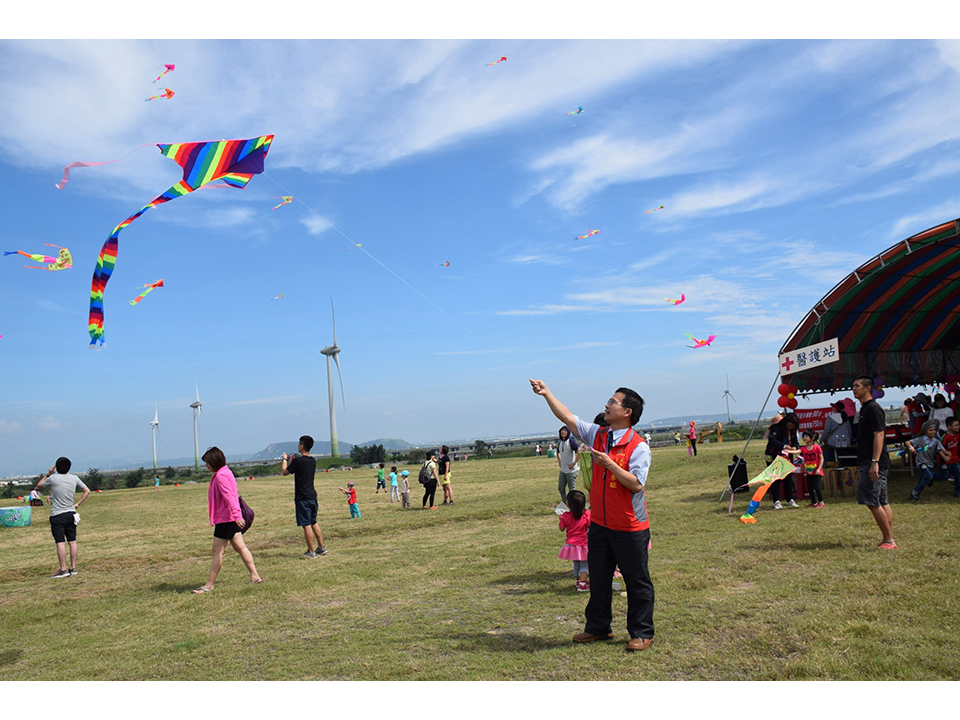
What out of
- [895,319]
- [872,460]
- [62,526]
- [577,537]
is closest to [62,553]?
[62,526]

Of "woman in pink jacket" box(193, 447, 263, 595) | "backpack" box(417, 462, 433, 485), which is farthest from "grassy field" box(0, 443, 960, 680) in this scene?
"backpack" box(417, 462, 433, 485)

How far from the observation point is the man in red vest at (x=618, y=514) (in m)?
4.82

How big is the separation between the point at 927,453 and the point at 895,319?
8.36 metres

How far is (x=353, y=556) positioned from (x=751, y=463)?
14.3 meters

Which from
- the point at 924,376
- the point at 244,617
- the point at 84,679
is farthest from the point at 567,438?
the point at 924,376

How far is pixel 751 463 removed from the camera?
20312 mm

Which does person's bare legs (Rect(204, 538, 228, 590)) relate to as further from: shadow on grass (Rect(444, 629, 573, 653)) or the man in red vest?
the man in red vest

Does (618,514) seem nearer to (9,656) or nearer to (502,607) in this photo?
(502,607)

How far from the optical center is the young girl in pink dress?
22.3 ft

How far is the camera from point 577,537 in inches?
272

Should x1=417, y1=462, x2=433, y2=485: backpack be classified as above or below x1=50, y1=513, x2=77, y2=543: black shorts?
below

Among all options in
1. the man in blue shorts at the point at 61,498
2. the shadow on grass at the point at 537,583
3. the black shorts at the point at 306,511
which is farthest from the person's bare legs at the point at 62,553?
the shadow on grass at the point at 537,583

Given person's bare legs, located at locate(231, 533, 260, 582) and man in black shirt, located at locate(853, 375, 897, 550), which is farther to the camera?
person's bare legs, located at locate(231, 533, 260, 582)

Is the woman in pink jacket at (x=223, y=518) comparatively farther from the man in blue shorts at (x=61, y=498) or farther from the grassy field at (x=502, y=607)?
the man in blue shorts at (x=61, y=498)
